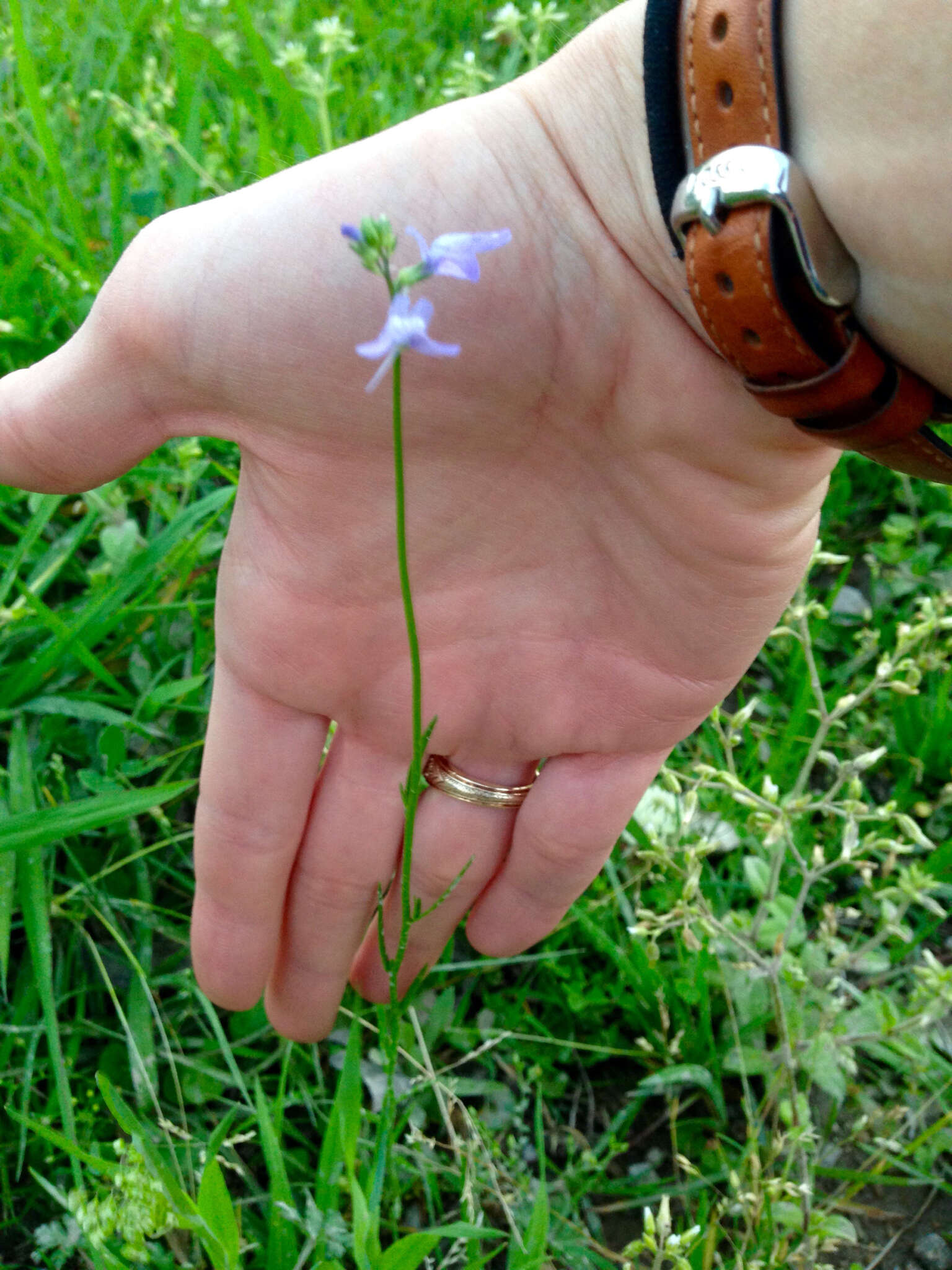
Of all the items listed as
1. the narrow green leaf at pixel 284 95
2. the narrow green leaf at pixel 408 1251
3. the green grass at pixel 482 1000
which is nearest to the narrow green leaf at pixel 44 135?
the green grass at pixel 482 1000

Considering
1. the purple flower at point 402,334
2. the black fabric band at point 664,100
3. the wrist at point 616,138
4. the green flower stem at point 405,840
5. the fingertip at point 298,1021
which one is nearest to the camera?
the purple flower at point 402,334

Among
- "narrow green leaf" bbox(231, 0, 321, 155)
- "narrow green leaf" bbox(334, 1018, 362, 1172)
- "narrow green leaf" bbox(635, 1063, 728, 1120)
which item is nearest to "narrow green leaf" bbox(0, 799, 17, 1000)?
"narrow green leaf" bbox(334, 1018, 362, 1172)

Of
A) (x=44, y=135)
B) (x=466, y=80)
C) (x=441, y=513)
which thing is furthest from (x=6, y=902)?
(x=466, y=80)

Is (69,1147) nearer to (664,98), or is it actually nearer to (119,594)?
(119,594)

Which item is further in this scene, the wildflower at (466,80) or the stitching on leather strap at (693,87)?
the wildflower at (466,80)

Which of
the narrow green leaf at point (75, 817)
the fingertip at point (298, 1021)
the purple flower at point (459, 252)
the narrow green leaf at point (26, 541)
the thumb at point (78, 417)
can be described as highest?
the purple flower at point (459, 252)

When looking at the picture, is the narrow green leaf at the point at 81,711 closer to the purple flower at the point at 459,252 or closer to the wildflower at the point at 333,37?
the purple flower at the point at 459,252

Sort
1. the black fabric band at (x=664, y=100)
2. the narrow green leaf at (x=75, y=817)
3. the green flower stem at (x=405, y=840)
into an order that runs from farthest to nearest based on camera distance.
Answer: the narrow green leaf at (x=75, y=817) → the black fabric band at (x=664, y=100) → the green flower stem at (x=405, y=840)
